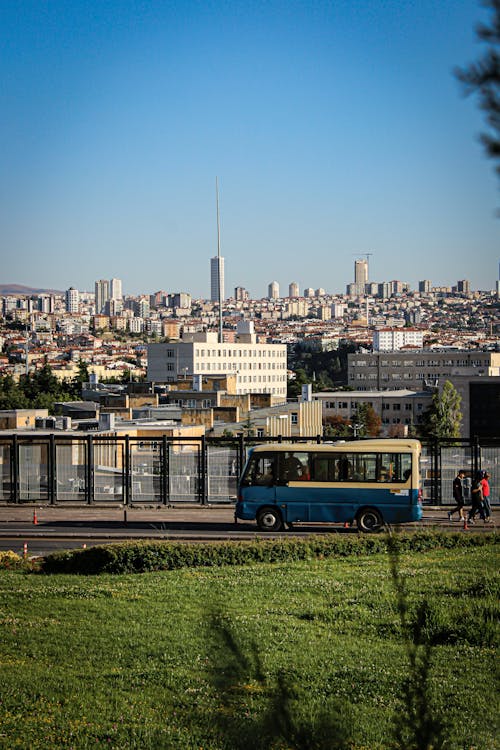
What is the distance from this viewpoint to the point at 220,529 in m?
20.9

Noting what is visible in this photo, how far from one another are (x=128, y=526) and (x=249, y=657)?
17590 millimetres

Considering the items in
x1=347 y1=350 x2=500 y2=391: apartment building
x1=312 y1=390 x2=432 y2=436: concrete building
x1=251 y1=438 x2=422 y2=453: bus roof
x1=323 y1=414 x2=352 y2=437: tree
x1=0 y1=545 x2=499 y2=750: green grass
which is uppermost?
x1=347 y1=350 x2=500 y2=391: apartment building

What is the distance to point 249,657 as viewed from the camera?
4098mm

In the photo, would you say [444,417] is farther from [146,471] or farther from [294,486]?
[294,486]

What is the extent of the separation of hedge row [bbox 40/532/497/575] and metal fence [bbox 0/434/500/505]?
7.56m

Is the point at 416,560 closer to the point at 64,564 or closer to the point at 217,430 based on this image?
the point at 64,564

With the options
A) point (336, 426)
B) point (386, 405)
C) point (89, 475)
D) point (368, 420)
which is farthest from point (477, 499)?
point (386, 405)

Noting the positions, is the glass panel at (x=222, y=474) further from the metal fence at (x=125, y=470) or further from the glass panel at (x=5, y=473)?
the glass panel at (x=5, y=473)

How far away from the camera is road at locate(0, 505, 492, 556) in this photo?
19.0 m

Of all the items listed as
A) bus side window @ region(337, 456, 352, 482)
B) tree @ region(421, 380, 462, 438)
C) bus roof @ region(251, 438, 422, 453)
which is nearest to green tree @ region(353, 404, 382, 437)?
tree @ region(421, 380, 462, 438)

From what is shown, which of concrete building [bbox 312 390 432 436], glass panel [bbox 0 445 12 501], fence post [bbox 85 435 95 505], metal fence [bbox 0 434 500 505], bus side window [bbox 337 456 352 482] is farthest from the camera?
concrete building [bbox 312 390 432 436]

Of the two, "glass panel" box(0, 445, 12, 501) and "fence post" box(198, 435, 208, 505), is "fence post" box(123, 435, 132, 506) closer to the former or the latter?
"fence post" box(198, 435, 208, 505)

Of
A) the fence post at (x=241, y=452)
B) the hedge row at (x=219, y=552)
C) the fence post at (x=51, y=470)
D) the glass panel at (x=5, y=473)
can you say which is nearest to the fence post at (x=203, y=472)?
the fence post at (x=241, y=452)

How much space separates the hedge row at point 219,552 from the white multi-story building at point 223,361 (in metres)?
88.5
